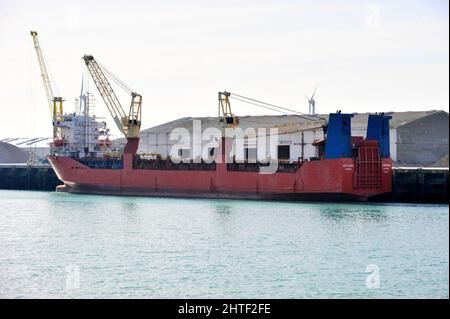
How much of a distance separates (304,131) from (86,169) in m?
17.0

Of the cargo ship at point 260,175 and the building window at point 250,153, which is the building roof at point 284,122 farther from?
the cargo ship at point 260,175

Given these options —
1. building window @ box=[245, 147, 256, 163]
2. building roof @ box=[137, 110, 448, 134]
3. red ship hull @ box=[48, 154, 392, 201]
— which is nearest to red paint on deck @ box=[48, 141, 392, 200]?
red ship hull @ box=[48, 154, 392, 201]

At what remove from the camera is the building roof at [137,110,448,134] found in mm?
54656

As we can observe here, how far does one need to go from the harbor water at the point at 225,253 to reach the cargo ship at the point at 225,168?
17.7 feet

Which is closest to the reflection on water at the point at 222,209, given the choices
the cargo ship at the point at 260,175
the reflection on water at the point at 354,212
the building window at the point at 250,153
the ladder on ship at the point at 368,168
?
the reflection on water at the point at 354,212

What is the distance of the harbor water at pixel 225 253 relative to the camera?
18.2 meters

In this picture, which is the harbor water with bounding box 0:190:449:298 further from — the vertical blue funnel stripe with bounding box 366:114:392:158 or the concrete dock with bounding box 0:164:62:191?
the concrete dock with bounding box 0:164:62:191

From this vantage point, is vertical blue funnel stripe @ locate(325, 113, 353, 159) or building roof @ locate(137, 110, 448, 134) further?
building roof @ locate(137, 110, 448, 134)

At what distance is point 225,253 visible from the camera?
23.0 m

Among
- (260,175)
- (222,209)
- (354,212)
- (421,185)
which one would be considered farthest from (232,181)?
(354,212)

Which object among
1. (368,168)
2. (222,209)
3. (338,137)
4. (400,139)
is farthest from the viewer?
(400,139)

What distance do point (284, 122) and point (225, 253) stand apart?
40349mm

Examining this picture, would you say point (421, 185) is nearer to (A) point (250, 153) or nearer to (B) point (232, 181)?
(B) point (232, 181)
